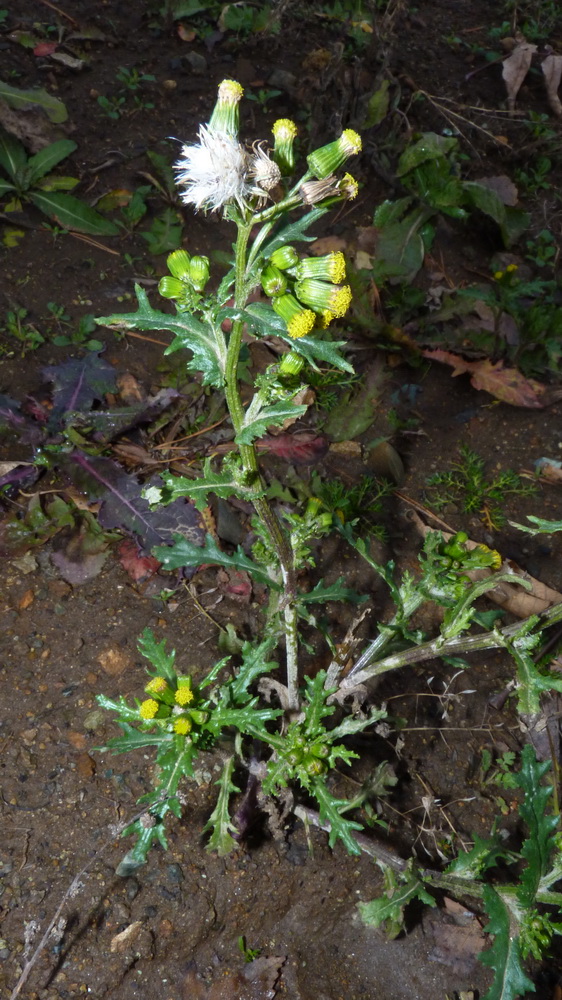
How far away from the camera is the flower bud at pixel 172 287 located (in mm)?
1647

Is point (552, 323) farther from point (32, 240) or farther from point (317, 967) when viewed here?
point (317, 967)

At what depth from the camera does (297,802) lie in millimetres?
2432

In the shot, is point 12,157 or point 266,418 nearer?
point 266,418

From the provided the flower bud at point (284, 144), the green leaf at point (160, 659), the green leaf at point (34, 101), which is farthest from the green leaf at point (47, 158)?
the green leaf at point (160, 659)

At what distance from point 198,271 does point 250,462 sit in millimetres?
472

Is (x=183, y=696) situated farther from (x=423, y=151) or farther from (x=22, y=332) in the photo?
(x=423, y=151)

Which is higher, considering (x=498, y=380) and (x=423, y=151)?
(x=423, y=151)

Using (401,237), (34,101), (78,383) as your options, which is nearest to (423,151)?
(401,237)

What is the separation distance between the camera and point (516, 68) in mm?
5457

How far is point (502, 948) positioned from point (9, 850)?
1523 millimetres

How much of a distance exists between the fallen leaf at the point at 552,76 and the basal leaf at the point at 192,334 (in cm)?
509

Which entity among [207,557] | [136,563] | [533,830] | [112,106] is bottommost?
[136,563]

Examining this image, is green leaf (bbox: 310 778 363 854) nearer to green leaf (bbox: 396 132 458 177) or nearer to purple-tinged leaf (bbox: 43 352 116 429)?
purple-tinged leaf (bbox: 43 352 116 429)

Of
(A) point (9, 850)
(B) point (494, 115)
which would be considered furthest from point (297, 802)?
(B) point (494, 115)
